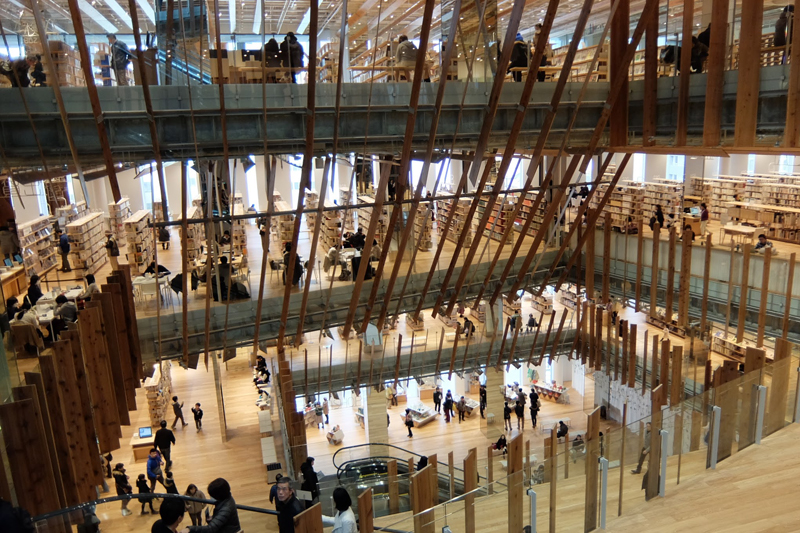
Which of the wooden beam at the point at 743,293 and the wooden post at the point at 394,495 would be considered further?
the wooden beam at the point at 743,293

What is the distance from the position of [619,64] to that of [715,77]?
4.97 ft

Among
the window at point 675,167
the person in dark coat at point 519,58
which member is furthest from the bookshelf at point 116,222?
the window at point 675,167

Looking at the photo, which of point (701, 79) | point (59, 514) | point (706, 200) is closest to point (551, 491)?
point (59, 514)

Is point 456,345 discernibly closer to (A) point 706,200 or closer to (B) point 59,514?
(A) point 706,200

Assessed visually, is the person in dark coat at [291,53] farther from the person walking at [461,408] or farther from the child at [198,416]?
the person walking at [461,408]

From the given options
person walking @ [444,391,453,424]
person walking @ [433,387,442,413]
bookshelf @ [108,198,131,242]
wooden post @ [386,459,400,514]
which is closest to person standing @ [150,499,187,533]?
wooden post @ [386,459,400,514]

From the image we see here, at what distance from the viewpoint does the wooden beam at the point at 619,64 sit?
9.04 metres

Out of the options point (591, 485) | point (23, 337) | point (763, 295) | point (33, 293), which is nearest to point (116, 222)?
point (33, 293)

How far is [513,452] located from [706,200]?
1348cm

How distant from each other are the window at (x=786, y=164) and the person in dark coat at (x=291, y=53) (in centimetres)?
1604

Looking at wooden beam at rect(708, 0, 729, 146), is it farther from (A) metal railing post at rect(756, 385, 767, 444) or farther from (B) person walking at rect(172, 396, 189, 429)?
(B) person walking at rect(172, 396, 189, 429)

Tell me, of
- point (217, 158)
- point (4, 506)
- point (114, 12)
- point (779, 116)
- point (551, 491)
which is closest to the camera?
point (4, 506)

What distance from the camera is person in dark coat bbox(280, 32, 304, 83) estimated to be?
29.0 feet

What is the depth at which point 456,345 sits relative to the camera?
13.9 m
